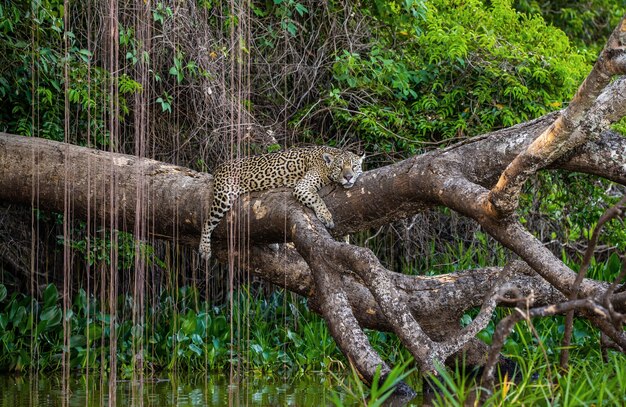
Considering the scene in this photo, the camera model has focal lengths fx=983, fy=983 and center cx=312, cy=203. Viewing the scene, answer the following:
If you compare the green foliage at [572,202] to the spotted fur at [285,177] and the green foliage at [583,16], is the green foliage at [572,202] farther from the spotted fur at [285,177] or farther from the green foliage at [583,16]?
the green foliage at [583,16]

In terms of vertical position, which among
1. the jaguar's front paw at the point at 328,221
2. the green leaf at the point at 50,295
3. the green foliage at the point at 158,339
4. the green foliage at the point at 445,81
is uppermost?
the green foliage at the point at 445,81

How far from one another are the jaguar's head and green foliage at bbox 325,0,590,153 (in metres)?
1.54

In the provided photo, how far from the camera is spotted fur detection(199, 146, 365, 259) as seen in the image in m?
7.76

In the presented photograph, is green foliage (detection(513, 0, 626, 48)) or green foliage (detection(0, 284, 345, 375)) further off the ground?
green foliage (detection(513, 0, 626, 48))

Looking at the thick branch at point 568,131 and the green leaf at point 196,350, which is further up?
the thick branch at point 568,131

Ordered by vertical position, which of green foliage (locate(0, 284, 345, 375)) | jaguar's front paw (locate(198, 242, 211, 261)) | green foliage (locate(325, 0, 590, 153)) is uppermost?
green foliage (locate(325, 0, 590, 153))

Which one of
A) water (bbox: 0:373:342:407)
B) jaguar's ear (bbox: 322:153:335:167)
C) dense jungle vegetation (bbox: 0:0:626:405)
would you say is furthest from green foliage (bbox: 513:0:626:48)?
water (bbox: 0:373:342:407)

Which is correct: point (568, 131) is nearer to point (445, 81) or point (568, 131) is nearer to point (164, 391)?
point (164, 391)

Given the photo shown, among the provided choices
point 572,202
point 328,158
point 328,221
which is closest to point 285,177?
point 328,158

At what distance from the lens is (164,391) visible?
26.2 ft

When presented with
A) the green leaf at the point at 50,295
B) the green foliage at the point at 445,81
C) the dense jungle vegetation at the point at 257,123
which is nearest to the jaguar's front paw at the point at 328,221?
the dense jungle vegetation at the point at 257,123

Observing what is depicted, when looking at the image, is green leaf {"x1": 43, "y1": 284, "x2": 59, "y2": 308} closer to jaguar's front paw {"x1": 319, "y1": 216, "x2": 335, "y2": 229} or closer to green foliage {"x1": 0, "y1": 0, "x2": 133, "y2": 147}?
green foliage {"x1": 0, "y1": 0, "x2": 133, "y2": 147}

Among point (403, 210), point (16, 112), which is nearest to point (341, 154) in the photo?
point (403, 210)

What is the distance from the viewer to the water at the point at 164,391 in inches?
285
